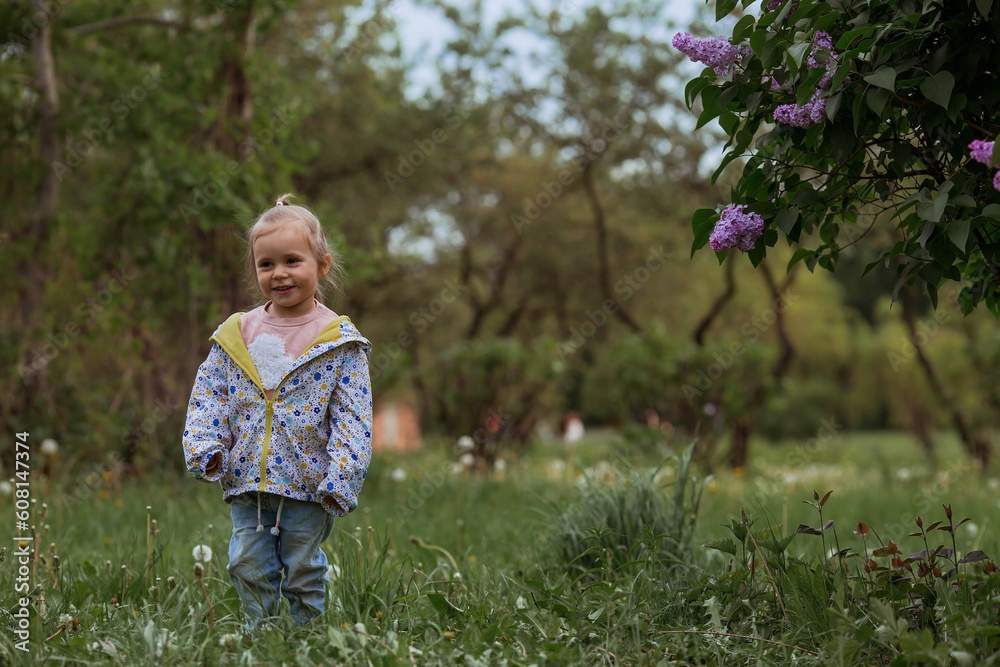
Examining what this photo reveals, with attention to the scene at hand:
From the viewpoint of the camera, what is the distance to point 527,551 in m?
3.78

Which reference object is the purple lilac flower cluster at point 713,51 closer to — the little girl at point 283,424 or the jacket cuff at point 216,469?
the little girl at point 283,424

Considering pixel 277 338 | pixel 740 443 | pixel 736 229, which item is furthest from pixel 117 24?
pixel 740 443

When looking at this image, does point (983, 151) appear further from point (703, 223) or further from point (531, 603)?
point (531, 603)

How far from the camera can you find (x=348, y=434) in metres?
2.44

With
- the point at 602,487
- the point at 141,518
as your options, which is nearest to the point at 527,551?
the point at 602,487

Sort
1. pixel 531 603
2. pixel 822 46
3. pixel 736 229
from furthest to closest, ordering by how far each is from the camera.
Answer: pixel 531 603, pixel 736 229, pixel 822 46

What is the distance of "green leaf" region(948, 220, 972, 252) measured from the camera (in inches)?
81.4

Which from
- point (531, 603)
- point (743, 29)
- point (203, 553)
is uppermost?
point (743, 29)

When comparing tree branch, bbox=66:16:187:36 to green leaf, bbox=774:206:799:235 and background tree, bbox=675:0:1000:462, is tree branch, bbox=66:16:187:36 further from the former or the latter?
green leaf, bbox=774:206:799:235

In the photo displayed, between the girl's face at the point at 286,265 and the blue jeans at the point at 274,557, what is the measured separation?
58 centimetres

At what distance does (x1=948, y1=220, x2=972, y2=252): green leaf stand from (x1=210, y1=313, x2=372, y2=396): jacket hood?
1.52 meters

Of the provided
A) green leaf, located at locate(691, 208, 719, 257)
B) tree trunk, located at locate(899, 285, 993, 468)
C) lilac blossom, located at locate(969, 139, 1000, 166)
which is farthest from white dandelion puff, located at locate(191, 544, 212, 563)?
tree trunk, located at locate(899, 285, 993, 468)

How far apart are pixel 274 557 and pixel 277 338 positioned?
624mm

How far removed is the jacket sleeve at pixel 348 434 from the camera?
93.4 inches
